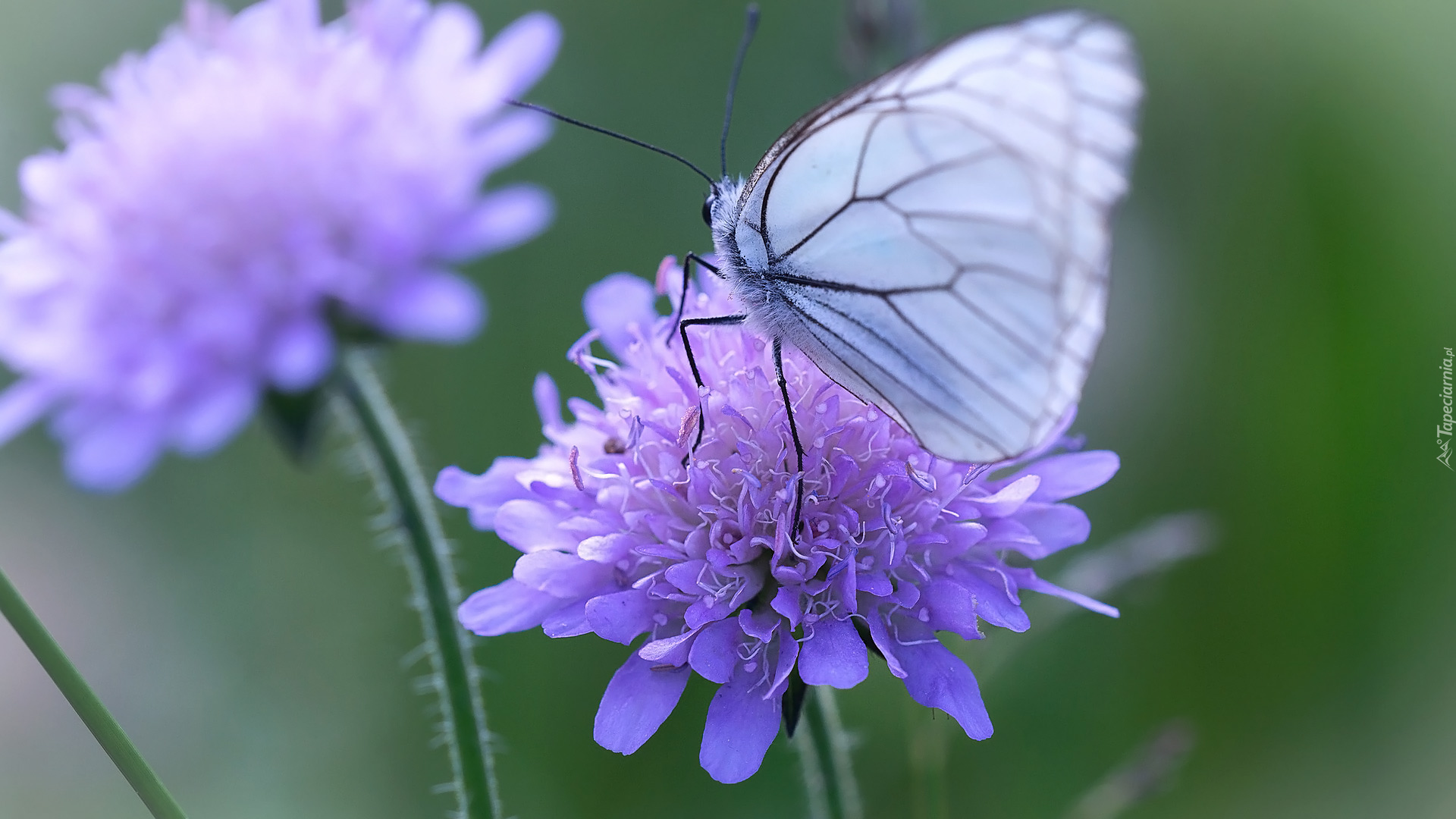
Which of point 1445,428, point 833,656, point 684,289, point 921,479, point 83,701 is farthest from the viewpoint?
point 1445,428

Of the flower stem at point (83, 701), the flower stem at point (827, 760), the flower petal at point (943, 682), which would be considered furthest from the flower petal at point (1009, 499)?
the flower stem at point (83, 701)

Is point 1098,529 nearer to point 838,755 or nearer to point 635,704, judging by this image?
point 838,755

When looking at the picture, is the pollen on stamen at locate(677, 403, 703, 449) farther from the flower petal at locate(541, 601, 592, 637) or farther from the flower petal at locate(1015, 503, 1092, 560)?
the flower petal at locate(1015, 503, 1092, 560)

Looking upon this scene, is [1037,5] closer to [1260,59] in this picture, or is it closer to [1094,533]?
[1260,59]

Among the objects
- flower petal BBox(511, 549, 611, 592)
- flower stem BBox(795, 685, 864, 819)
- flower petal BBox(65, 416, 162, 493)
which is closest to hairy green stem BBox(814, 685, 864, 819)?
flower stem BBox(795, 685, 864, 819)

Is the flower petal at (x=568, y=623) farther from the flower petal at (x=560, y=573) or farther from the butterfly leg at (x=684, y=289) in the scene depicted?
the butterfly leg at (x=684, y=289)

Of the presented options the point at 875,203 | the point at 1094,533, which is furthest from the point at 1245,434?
the point at 875,203

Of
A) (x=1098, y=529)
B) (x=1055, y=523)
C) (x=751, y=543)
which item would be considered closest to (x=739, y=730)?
(x=751, y=543)
